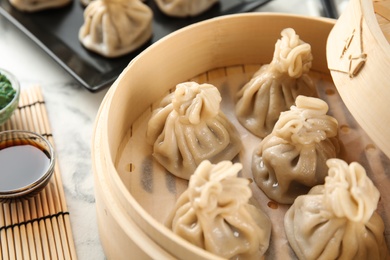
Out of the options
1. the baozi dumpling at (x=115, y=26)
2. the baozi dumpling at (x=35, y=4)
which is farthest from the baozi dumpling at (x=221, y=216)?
the baozi dumpling at (x=35, y=4)

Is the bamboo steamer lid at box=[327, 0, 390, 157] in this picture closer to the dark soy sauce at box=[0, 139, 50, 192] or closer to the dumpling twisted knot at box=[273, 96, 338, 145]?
the dumpling twisted knot at box=[273, 96, 338, 145]

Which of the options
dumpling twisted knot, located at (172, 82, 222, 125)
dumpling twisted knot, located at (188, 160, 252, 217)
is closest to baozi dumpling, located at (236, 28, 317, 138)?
dumpling twisted knot, located at (172, 82, 222, 125)

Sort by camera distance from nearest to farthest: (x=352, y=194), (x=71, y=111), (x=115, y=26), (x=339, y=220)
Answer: (x=352, y=194) → (x=339, y=220) → (x=71, y=111) → (x=115, y=26)

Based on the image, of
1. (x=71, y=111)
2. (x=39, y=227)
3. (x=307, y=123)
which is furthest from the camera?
(x=71, y=111)

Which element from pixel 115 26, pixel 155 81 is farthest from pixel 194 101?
pixel 115 26

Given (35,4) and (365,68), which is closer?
(365,68)

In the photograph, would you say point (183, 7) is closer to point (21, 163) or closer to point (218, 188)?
point (21, 163)
